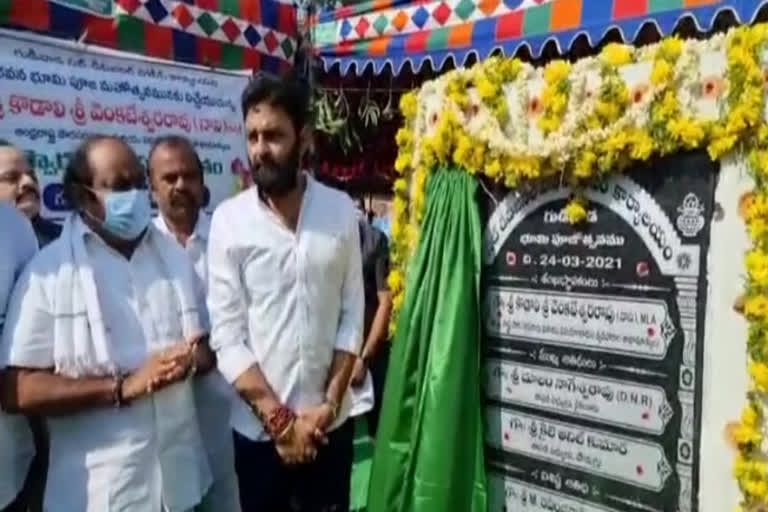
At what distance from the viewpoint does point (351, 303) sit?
2.76m

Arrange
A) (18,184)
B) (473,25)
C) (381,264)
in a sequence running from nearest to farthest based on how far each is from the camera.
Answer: (18,184) < (381,264) < (473,25)

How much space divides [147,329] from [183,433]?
0.30 metres

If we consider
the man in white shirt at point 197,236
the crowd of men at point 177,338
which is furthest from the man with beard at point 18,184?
the crowd of men at point 177,338

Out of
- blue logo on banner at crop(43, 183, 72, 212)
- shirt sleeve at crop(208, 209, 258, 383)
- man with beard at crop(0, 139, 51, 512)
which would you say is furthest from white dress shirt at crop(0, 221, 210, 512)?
blue logo on banner at crop(43, 183, 72, 212)

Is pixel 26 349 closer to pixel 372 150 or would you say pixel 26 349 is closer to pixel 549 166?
pixel 549 166

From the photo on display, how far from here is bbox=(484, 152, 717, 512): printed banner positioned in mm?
2066

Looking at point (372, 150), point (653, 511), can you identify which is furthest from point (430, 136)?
point (372, 150)

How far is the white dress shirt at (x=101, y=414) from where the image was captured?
228 cm

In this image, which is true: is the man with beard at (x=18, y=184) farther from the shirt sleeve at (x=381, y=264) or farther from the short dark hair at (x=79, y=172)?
the shirt sleeve at (x=381, y=264)

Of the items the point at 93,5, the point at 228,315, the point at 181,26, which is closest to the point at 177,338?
the point at 228,315

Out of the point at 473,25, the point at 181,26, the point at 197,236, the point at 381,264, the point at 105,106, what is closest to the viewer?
the point at 197,236

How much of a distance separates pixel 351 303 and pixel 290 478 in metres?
0.54

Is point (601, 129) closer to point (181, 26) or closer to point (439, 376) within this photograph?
point (439, 376)

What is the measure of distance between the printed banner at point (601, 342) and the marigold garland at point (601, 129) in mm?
73
